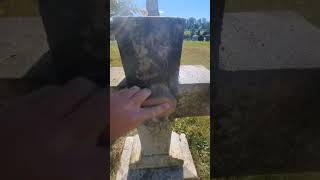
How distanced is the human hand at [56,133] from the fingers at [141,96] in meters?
0.22

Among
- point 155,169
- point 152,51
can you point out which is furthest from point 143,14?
point 155,169

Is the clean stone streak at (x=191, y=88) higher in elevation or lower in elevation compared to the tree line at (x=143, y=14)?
lower

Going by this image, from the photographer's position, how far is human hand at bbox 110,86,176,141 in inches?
45.4

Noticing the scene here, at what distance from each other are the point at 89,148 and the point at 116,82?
369mm

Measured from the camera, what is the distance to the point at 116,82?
4.44 feet

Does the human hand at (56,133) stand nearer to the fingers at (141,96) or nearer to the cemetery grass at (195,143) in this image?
the fingers at (141,96)

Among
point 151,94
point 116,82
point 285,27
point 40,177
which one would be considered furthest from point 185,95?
point 40,177

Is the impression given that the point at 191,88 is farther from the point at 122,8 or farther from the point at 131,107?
the point at 122,8

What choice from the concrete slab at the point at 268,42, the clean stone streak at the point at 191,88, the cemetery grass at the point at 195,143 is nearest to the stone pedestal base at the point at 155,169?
the cemetery grass at the point at 195,143

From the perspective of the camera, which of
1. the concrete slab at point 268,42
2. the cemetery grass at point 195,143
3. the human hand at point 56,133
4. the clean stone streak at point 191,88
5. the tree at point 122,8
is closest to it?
→ the human hand at point 56,133

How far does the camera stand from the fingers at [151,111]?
1.28m

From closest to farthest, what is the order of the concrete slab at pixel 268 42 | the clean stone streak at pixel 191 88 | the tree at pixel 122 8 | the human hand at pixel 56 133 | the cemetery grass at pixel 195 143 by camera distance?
the human hand at pixel 56 133 → the tree at pixel 122 8 → the concrete slab at pixel 268 42 → the clean stone streak at pixel 191 88 → the cemetery grass at pixel 195 143

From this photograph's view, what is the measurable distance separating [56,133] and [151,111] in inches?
16.9

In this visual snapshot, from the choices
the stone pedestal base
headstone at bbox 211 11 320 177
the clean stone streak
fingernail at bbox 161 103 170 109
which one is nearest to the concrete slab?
headstone at bbox 211 11 320 177
